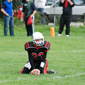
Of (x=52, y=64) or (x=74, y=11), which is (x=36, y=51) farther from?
(x=74, y=11)

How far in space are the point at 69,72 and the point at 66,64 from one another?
1.44m

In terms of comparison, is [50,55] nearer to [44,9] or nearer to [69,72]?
[69,72]

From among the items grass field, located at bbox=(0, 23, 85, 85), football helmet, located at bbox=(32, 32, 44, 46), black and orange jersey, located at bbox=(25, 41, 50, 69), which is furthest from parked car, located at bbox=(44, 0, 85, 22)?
football helmet, located at bbox=(32, 32, 44, 46)

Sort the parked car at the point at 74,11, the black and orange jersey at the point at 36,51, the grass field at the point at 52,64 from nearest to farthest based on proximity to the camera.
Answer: the grass field at the point at 52,64 → the black and orange jersey at the point at 36,51 → the parked car at the point at 74,11

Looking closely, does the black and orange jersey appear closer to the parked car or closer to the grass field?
the grass field

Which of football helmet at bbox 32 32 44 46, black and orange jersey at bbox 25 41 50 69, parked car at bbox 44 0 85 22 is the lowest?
parked car at bbox 44 0 85 22

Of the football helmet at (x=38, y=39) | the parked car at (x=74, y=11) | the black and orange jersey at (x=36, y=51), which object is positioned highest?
the football helmet at (x=38, y=39)

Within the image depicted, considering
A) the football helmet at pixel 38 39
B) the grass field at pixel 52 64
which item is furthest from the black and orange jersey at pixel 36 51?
the grass field at pixel 52 64

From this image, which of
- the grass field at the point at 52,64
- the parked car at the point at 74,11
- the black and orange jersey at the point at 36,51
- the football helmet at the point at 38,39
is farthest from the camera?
the parked car at the point at 74,11

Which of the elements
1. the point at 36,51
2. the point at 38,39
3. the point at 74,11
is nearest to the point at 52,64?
the point at 36,51

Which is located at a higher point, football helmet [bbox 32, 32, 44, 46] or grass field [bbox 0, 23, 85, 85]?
football helmet [bbox 32, 32, 44, 46]

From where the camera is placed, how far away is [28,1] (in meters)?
18.4

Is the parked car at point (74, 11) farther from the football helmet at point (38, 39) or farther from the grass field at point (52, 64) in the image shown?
the football helmet at point (38, 39)

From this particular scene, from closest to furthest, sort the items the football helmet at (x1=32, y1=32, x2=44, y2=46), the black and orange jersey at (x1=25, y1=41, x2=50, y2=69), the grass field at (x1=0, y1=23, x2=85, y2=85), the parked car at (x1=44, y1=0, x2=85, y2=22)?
1. the grass field at (x1=0, y1=23, x2=85, y2=85)
2. the football helmet at (x1=32, y1=32, x2=44, y2=46)
3. the black and orange jersey at (x1=25, y1=41, x2=50, y2=69)
4. the parked car at (x1=44, y1=0, x2=85, y2=22)
